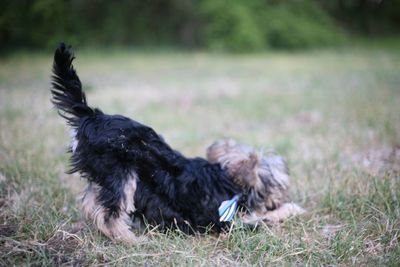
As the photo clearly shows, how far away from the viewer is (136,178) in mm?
3230

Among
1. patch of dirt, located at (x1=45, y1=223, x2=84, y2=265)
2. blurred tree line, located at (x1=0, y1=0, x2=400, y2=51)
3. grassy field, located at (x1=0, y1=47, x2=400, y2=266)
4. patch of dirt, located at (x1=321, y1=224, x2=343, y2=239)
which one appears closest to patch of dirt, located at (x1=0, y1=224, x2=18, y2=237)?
grassy field, located at (x1=0, y1=47, x2=400, y2=266)

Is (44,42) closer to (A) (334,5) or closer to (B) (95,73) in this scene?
(B) (95,73)

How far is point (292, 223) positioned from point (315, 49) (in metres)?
20.5

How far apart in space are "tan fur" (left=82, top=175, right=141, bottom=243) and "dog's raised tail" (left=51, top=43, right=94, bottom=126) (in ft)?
1.97

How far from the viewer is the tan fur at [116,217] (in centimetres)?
312

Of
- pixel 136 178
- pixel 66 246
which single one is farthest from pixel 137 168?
pixel 66 246

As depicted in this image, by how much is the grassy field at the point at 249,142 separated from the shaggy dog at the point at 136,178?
0.59 feet

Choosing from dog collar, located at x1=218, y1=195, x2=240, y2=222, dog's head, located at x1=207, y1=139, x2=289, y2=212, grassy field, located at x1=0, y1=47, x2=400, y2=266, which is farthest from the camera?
dog's head, located at x1=207, y1=139, x2=289, y2=212

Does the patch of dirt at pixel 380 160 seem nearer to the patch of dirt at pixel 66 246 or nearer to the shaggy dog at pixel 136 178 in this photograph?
the shaggy dog at pixel 136 178

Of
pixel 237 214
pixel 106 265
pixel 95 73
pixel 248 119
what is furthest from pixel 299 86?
pixel 106 265

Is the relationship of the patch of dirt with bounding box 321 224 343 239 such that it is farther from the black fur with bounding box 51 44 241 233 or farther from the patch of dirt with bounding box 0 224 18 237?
the patch of dirt with bounding box 0 224 18 237

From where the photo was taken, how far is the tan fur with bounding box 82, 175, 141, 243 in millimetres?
3123

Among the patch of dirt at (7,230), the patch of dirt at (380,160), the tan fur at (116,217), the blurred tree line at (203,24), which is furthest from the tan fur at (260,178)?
the blurred tree line at (203,24)

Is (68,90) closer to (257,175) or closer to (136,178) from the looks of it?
(136,178)
